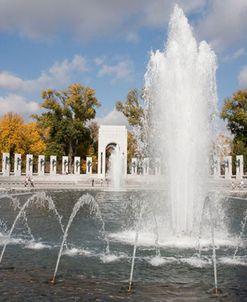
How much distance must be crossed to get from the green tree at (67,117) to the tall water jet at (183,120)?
41.6 meters

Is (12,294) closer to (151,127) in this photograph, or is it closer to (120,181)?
(151,127)

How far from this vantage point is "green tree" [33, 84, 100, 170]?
55.6 metres

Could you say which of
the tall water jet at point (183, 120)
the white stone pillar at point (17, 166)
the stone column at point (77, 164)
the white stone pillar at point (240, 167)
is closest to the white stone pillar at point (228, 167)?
the white stone pillar at point (240, 167)

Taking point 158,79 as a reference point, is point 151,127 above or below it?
below

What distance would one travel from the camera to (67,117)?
57.1m

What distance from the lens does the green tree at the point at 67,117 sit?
55594mm

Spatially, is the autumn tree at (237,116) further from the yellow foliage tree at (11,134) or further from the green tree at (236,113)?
the yellow foliage tree at (11,134)

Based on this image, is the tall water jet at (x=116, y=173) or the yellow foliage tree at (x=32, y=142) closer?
the tall water jet at (x=116, y=173)

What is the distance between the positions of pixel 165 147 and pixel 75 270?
5857 millimetres

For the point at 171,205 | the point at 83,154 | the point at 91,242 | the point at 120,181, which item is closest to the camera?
the point at 91,242

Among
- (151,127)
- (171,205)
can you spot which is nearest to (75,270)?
(171,205)

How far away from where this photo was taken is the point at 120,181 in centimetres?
3928

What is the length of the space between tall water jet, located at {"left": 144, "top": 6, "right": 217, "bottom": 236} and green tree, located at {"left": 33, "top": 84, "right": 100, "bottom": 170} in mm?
41632

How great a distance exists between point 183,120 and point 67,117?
45002mm
